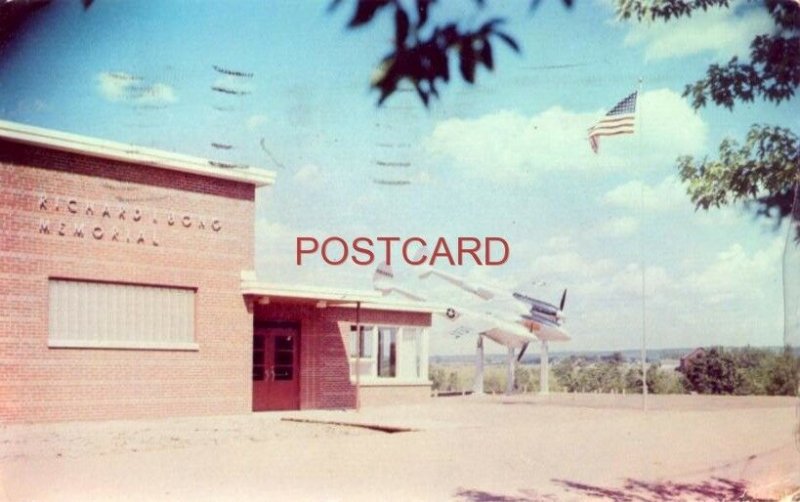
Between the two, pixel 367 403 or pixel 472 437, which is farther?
pixel 367 403

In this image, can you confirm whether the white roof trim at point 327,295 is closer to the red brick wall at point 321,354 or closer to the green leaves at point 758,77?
A: the red brick wall at point 321,354

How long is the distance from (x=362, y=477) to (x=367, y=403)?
38.3 ft

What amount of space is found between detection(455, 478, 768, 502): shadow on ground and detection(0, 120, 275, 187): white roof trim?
9048 millimetres

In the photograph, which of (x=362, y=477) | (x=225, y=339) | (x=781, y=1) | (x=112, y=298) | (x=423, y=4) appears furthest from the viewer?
(x=225, y=339)

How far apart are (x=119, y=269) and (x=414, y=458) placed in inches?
284

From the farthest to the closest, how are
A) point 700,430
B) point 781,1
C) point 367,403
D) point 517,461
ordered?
point 367,403, point 700,430, point 517,461, point 781,1

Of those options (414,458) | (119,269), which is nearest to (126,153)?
(119,269)

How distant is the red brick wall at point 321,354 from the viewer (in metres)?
19.2

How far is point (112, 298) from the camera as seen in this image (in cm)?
1520

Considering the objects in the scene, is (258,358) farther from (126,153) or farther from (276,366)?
(126,153)

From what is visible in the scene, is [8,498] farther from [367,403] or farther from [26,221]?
[367,403]

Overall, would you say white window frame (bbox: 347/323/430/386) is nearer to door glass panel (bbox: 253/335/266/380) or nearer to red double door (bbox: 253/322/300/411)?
red double door (bbox: 253/322/300/411)

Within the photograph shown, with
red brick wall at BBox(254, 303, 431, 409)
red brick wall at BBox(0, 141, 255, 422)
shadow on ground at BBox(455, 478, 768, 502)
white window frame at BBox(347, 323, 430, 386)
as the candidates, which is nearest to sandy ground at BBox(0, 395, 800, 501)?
shadow on ground at BBox(455, 478, 768, 502)

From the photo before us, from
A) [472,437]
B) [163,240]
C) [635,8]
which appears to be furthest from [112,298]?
[635,8]
